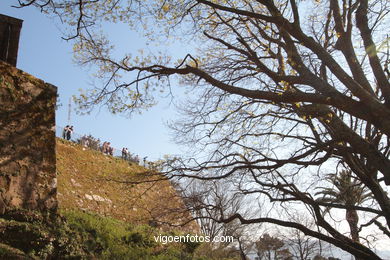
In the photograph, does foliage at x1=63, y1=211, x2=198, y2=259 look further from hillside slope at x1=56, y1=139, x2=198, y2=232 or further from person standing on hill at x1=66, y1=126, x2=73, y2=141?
person standing on hill at x1=66, y1=126, x2=73, y2=141

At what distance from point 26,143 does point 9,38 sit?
336 centimetres

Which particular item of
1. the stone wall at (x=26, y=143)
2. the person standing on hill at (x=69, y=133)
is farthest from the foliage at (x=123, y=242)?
the person standing on hill at (x=69, y=133)

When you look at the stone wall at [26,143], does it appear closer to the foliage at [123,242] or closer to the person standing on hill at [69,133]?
the foliage at [123,242]

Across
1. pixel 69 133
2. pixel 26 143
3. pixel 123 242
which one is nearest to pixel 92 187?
pixel 69 133

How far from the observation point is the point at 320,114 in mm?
5289

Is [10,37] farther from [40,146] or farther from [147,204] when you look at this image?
[147,204]

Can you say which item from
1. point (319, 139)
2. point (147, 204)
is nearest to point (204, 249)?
point (147, 204)

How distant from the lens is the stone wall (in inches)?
210

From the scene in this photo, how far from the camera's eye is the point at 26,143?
5.79 m

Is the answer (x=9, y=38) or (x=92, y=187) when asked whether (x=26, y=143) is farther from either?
(x=92, y=187)

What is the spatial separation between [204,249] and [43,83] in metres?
13.5

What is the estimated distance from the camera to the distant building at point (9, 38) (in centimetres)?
716

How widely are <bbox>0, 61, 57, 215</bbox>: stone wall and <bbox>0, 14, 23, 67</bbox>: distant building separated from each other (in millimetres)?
1422

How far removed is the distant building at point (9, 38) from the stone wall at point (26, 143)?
4.66 feet
